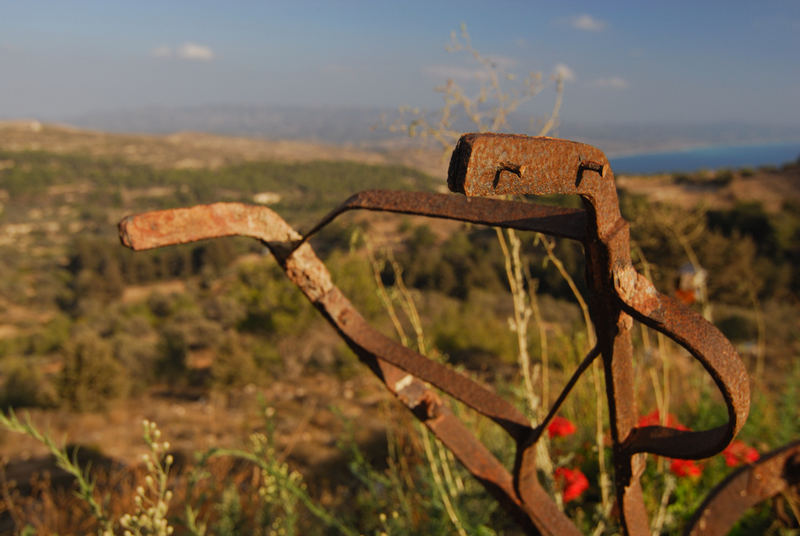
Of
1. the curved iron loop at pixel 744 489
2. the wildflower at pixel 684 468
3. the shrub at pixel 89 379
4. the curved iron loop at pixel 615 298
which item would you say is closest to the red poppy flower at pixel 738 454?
the wildflower at pixel 684 468

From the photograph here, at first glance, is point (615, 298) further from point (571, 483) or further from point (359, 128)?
point (359, 128)

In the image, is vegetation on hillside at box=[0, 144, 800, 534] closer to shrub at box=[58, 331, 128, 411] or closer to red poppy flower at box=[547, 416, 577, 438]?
shrub at box=[58, 331, 128, 411]

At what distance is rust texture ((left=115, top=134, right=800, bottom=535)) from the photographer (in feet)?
1.87

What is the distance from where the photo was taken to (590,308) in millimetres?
820

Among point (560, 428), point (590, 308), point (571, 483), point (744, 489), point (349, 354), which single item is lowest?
point (349, 354)

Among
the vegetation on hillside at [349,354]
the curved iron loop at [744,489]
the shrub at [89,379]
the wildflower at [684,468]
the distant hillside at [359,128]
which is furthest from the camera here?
the shrub at [89,379]

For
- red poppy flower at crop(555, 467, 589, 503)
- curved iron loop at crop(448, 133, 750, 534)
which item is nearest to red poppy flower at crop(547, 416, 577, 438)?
red poppy flower at crop(555, 467, 589, 503)

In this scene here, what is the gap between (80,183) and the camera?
51000mm

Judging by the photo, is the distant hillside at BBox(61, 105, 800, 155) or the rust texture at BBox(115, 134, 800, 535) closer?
the rust texture at BBox(115, 134, 800, 535)

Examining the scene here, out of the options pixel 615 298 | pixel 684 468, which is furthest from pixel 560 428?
pixel 615 298

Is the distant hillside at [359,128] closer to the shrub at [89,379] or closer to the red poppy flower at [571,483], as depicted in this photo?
the red poppy flower at [571,483]

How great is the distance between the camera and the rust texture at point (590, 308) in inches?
22.5

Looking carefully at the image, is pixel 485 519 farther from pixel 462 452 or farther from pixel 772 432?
pixel 772 432

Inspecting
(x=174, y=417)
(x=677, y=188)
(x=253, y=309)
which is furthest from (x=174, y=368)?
(x=677, y=188)
